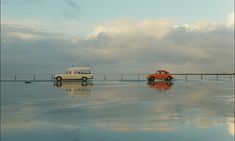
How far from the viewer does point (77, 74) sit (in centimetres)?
5841

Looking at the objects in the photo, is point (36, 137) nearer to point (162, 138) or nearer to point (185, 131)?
point (162, 138)

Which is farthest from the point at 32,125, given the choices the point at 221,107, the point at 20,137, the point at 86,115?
the point at 221,107

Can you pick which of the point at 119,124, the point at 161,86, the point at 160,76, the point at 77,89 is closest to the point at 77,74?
the point at 160,76

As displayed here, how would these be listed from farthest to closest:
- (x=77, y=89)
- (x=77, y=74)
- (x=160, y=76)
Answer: (x=160, y=76), (x=77, y=74), (x=77, y=89)

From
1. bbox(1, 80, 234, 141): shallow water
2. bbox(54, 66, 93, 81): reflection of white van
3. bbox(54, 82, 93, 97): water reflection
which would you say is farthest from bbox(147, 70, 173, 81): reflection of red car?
bbox(1, 80, 234, 141): shallow water

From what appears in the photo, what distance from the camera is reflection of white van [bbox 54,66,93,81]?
58.2 meters

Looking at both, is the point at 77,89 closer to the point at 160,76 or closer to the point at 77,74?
the point at 77,74

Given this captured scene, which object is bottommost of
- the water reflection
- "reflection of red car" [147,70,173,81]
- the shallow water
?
the shallow water

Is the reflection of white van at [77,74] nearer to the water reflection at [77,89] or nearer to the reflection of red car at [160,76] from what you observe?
the reflection of red car at [160,76]

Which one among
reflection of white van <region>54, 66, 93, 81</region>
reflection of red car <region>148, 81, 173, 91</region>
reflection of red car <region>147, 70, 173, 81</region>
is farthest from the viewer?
reflection of red car <region>147, 70, 173, 81</region>

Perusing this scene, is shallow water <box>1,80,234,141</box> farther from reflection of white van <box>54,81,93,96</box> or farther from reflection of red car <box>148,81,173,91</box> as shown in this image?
reflection of red car <box>148,81,173,91</box>

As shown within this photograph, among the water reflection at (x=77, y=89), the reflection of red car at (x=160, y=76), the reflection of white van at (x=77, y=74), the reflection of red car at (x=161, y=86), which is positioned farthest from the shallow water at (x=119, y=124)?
the reflection of red car at (x=160, y=76)

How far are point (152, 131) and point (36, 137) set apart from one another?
384 cm

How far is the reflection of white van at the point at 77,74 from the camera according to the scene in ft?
191
